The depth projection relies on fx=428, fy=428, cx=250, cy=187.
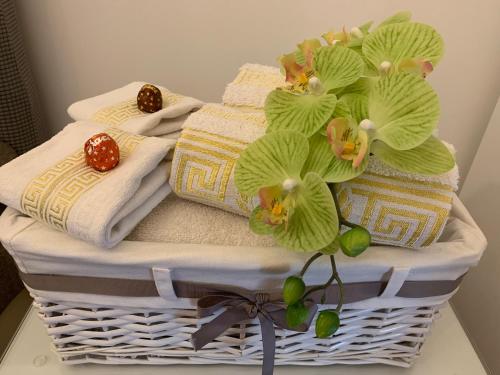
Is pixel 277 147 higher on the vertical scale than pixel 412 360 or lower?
higher

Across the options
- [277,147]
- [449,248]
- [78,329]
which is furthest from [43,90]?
[449,248]

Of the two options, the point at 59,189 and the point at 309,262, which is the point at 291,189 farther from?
the point at 59,189

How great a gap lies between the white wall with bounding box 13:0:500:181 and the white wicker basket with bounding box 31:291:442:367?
0.49 m

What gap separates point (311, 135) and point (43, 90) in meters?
0.69

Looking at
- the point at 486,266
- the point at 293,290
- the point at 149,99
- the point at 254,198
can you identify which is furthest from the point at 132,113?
the point at 486,266

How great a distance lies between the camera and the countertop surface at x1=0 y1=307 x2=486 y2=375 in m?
0.51

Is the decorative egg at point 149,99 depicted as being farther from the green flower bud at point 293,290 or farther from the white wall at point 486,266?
the white wall at point 486,266

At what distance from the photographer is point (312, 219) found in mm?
343

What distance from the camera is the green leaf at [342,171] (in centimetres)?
34

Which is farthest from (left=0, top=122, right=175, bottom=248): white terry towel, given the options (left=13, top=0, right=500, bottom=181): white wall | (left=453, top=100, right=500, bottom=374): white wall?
(left=453, top=100, right=500, bottom=374): white wall

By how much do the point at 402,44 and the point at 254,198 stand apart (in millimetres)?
199

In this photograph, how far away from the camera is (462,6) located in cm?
72

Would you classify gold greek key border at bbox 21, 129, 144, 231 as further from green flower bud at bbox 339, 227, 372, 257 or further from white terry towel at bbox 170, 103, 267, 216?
green flower bud at bbox 339, 227, 372, 257

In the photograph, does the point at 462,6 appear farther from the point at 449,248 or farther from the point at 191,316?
the point at 191,316
